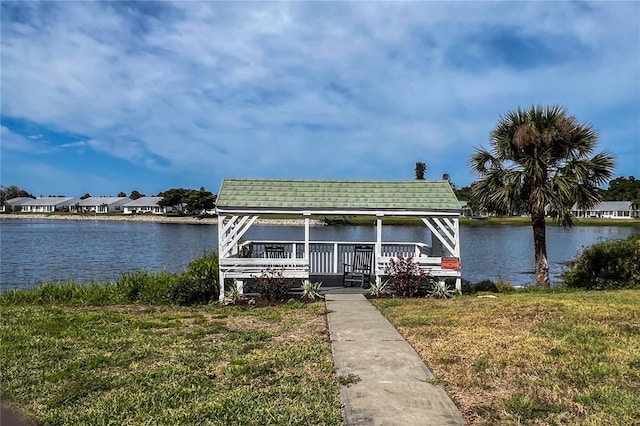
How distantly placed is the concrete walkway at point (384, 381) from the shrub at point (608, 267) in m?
10.1

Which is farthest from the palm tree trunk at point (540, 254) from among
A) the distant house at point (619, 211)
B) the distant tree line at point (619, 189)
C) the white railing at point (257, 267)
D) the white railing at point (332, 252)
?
the distant house at point (619, 211)

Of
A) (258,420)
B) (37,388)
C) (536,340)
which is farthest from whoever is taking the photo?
(536,340)

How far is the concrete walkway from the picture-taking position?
4.54 m

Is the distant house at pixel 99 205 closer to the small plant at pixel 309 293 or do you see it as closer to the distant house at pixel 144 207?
the distant house at pixel 144 207

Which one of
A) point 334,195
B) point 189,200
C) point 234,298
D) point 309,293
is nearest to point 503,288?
point 334,195

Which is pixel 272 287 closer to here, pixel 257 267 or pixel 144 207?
pixel 257 267

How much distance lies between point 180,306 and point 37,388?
6294 mm

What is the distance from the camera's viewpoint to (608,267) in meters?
15.7

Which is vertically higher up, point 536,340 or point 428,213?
point 428,213

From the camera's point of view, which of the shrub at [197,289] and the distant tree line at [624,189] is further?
the distant tree line at [624,189]

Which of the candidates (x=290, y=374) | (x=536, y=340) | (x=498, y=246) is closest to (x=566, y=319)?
(x=536, y=340)

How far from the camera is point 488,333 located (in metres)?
7.77

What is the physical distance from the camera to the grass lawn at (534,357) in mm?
4801

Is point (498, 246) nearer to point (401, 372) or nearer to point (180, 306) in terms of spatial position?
point (180, 306)
